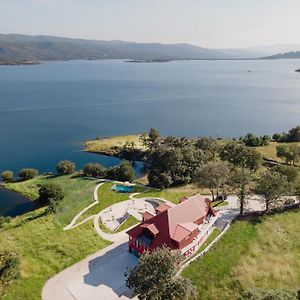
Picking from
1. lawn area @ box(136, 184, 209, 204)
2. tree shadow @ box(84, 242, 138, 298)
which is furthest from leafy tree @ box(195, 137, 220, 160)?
tree shadow @ box(84, 242, 138, 298)

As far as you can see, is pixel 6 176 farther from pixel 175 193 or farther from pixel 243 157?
pixel 243 157

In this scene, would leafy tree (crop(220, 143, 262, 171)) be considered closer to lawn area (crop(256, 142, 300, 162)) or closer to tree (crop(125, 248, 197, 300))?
lawn area (crop(256, 142, 300, 162))

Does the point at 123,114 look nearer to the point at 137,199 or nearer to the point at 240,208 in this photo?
the point at 137,199

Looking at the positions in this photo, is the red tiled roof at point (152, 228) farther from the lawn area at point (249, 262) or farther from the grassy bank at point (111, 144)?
the grassy bank at point (111, 144)

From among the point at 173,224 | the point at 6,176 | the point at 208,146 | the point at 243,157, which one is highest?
the point at 173,224

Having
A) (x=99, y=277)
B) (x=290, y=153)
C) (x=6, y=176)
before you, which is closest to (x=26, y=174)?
(x=6, y=176)

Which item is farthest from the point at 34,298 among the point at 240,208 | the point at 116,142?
the point at 116,142
